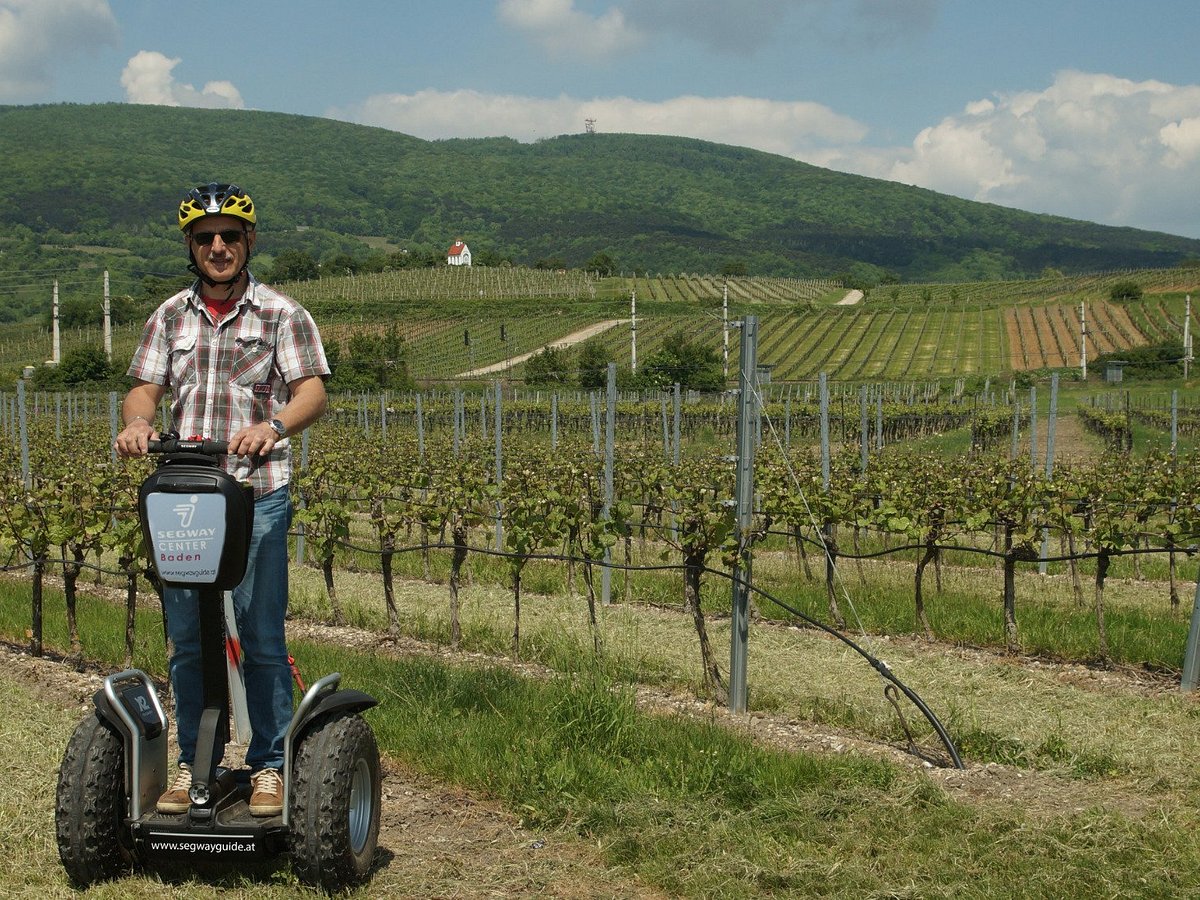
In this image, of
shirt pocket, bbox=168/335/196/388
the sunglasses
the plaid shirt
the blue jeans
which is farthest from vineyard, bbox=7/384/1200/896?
the sunglasses

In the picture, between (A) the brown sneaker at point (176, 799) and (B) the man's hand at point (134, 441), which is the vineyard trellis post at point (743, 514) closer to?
(A) the brown sneaker at point (176, 799)

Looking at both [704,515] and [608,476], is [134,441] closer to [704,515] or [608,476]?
[704,515]

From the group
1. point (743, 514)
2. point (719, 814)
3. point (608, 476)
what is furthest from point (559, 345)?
point (719, 814)

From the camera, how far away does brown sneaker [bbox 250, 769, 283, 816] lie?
10.8ft

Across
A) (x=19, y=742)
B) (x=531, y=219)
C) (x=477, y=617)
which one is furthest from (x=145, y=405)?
(x=531, y=219)

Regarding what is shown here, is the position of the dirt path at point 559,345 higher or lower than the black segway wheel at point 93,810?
higher

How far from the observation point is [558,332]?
62.5 m

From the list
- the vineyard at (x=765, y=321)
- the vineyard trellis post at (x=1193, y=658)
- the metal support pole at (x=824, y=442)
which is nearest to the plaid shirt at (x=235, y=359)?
the vineyard trellis post at (x=1193, y=658)

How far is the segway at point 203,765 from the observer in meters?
3.13

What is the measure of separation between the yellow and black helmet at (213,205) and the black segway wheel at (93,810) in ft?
4.74

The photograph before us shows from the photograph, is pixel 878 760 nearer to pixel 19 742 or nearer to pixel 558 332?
pixel 19 742

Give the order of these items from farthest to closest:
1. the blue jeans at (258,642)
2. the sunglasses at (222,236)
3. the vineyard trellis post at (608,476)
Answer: the vineyard trellis post at (608,476)
the sunglasses at (222,236)
the blue jeans at (258,642)

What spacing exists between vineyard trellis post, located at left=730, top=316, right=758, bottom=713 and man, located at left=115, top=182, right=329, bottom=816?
101 inches

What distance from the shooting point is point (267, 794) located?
3330mm
